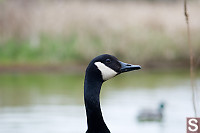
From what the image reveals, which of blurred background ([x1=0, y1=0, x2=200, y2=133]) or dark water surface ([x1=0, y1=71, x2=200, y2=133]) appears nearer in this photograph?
dark water surface ([x1=0, y1=71, x2=200, y2=133])

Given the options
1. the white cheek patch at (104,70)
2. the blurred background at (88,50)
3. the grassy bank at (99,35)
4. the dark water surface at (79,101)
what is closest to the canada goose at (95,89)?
the white cheek patch at (104,70)

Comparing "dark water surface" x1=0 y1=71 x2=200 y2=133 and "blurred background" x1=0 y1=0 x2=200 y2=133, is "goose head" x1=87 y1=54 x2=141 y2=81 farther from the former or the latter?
"blurred background" x1=0 y1=0 x2=200 y2=133

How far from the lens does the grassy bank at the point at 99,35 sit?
44.9ft

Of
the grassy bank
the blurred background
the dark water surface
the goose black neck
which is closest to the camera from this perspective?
the goose black neck

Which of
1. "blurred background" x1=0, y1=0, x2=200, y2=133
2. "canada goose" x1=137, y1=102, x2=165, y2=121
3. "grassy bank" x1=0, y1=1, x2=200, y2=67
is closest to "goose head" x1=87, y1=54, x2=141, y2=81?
"canada goose" x1=137, y1=102, x2=165, y2=121

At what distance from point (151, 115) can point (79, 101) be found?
1.65 m

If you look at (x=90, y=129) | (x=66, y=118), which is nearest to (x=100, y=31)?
(x=66, y=118)

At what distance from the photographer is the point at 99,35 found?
13922mm

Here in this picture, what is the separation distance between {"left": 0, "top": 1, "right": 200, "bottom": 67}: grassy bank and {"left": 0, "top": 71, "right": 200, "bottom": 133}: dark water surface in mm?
1061

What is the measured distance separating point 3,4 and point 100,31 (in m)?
4.34

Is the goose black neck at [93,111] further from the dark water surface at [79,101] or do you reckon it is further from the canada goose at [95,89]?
the dark water surface at [79,101]

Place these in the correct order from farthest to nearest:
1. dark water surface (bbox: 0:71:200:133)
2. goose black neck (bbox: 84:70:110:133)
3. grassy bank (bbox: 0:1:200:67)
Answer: grassy bank (bbox: 0:1:200:67) → dark water surface (bbox: 0:71:200:133) → goose black neck (bbox: 84:70:110:133)

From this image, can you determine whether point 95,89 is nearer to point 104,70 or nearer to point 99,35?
point 104,70

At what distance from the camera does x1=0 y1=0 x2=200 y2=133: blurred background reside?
31.7ft
